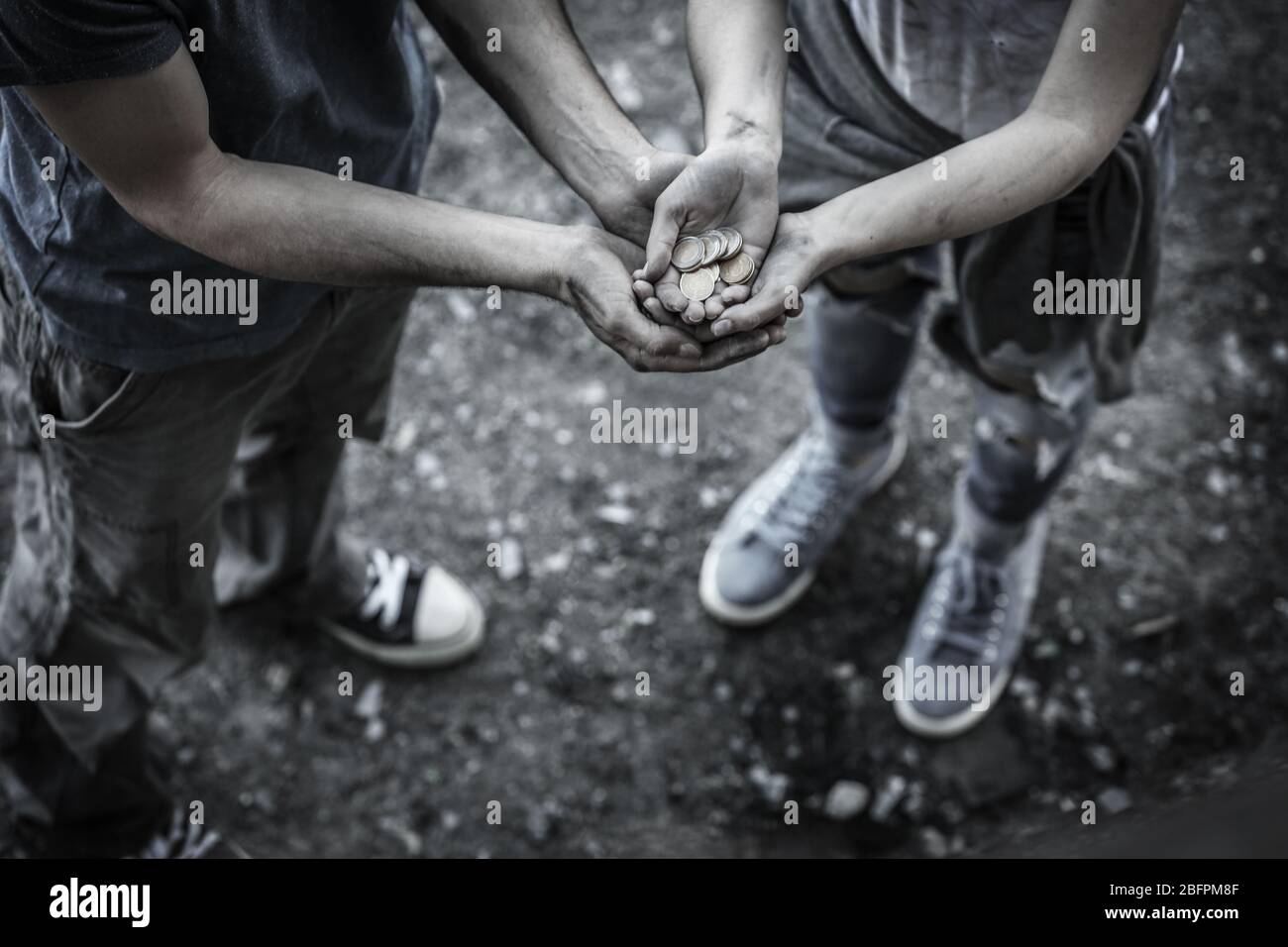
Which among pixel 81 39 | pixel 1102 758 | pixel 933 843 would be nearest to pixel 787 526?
pixel 933 843

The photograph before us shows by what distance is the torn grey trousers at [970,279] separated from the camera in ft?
7.10

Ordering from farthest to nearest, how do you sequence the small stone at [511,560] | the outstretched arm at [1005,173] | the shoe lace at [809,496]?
the small stone at [511,560] < the shoe lace at [809,496] < the outstretched arm at [1005,173]

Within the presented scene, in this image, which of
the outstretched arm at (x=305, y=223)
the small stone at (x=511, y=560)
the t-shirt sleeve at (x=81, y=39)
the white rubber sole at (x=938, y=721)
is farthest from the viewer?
the small stone at (x=511, y=560)

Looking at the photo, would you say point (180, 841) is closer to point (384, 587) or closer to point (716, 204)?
point (384, 587)

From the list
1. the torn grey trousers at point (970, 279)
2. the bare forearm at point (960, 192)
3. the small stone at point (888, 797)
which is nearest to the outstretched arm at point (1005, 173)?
the bare forearm at point (960, 192)

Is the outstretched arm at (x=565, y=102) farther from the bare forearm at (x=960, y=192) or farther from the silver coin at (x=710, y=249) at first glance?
the bare forearm at (x=960, y=192)

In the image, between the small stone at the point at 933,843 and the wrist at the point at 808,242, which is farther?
the small stone at the point at 933,843

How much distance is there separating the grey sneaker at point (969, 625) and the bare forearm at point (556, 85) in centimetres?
151

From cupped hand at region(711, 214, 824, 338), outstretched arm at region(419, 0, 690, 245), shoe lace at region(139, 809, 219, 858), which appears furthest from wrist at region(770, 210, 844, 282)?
shoe lace at region(139, 809, 219, 858)

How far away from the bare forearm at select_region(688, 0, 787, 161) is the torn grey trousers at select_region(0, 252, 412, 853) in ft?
2.53

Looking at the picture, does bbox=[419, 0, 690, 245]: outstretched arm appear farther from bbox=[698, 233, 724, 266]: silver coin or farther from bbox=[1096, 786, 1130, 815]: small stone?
bbox=[1096, 786, 1130, 815]: small stone

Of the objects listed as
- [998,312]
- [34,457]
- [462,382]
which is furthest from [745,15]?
[462,382]

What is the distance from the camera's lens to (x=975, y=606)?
10.2ft

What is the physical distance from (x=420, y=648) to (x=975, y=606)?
1532 millimetres
